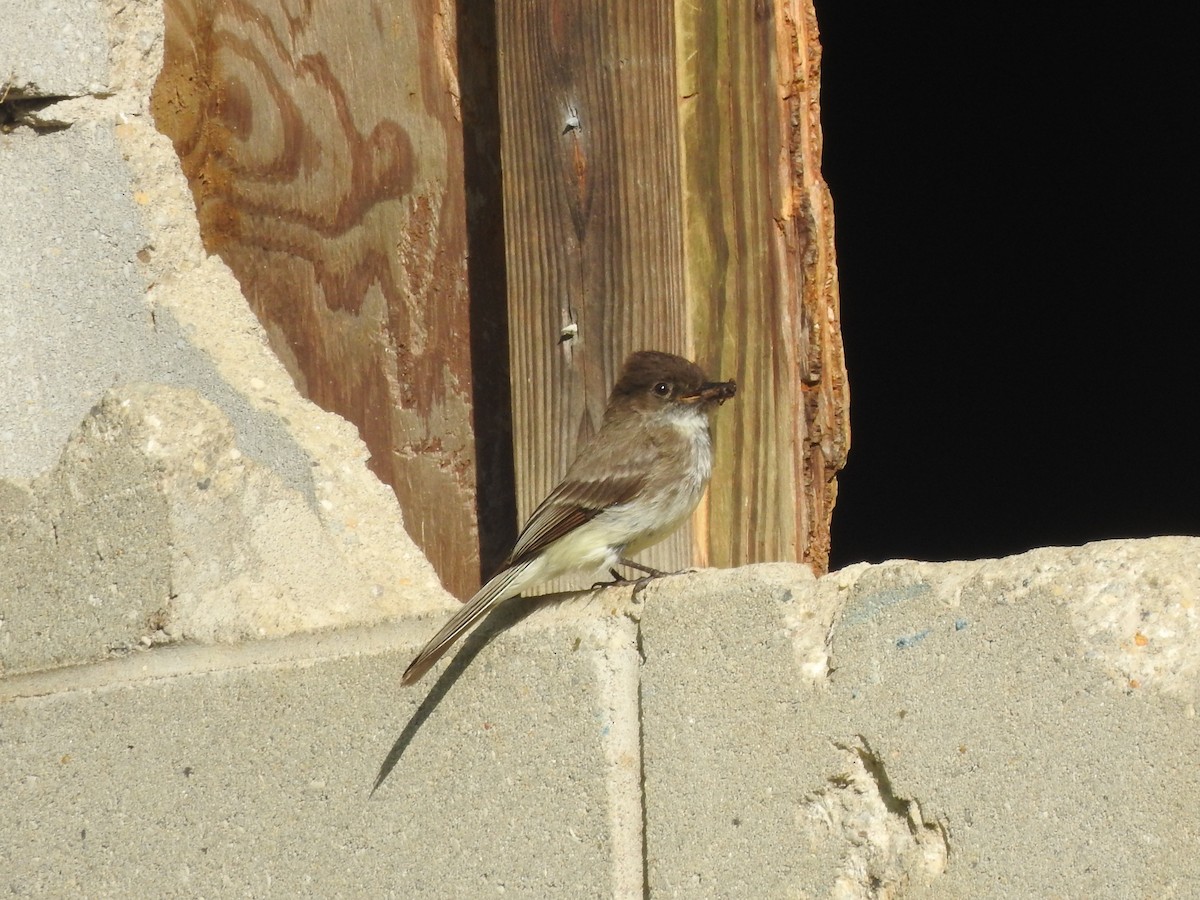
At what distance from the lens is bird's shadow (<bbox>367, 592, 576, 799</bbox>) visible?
319cm

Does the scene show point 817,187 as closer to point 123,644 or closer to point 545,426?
point 545,426

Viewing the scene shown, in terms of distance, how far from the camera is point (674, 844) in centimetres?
279

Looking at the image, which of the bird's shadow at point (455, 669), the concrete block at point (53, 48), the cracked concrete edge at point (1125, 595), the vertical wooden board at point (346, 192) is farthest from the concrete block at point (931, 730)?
the concrete block at point (53, 48)

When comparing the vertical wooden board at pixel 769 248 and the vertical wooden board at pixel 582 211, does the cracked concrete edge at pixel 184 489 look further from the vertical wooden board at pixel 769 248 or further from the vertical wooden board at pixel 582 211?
the vertical wooden board at pixel 769 248

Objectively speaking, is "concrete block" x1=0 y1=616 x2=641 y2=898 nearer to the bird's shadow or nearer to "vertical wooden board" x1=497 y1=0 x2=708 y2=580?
the bird's shadow

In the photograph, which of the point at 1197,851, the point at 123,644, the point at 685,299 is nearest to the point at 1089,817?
the point at 1197,851

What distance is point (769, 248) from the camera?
11.2 ft

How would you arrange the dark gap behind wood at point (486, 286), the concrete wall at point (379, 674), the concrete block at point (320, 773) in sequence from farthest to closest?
the dark gap behind wood at point (486, 286)
the concrete block at point (320, 773)
the concrete wall at point (379, 674)

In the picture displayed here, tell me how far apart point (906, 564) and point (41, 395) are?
2.32m

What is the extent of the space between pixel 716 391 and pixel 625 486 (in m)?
0.56

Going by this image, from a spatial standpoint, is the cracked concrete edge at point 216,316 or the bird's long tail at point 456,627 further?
the cracked concrete edge at point 216,316

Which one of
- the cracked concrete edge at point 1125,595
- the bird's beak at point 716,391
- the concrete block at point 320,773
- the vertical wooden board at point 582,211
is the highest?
the vertical wooden board at point 582,211

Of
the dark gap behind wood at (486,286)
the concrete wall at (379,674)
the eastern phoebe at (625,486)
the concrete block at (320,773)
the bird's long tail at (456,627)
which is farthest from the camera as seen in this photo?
the dark gap behind wood at (486,286)

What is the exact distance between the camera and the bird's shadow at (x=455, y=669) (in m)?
3.19
